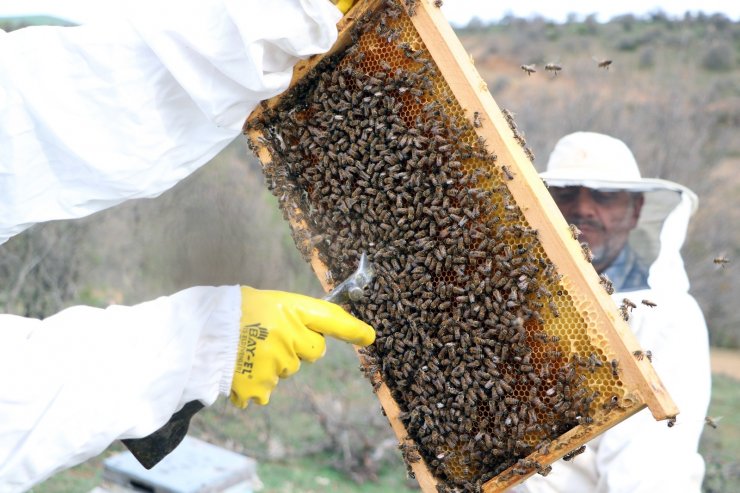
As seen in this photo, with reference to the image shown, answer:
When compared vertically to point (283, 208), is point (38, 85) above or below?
above

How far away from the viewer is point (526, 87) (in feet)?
110

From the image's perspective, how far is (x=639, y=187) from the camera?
4.31 m

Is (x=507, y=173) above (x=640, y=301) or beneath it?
above

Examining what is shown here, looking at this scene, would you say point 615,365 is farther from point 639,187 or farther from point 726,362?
point 726,362

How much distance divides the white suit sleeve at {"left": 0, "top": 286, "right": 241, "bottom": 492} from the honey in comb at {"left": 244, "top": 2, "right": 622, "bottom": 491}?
640mm

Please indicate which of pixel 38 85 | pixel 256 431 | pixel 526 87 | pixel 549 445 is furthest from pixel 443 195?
pixel 526 87

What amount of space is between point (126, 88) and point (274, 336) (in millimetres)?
1003

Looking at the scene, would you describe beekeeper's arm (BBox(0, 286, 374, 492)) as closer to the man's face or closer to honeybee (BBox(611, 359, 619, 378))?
honeybee (BBox(611, 359, 619, 378))

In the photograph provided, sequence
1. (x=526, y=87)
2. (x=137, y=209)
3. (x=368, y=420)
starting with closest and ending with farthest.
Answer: (x=368, y=420) → (x=137, y=209) → (x=526, y=87)

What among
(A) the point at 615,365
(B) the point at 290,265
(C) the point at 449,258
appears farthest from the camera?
(B) the point at 290,265

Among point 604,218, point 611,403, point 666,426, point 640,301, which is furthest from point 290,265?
point 611,403

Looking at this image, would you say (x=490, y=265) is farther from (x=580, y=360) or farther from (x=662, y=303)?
(x=662, y=303)

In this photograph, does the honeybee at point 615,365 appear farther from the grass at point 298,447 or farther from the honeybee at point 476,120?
the grass at point 298,447

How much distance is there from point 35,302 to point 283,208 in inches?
319
